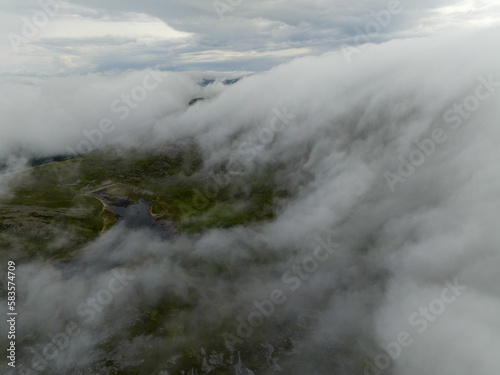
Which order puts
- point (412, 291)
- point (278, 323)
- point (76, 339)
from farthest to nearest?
point (412, 291) < point (278, 323) < point (76, 339)

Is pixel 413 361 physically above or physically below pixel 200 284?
above

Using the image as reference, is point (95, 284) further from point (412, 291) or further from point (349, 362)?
point (412, 291)

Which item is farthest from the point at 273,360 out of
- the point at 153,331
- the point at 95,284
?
the point at 95,284

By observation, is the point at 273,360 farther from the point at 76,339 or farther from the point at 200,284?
the point at 76,339

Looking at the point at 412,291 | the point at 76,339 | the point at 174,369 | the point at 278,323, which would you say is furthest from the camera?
the point at 412,291

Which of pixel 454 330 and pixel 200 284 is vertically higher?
pixel 454 330

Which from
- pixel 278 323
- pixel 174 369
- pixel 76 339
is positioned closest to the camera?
pixel 174 369

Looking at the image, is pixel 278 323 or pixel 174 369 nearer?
pixel 174 369

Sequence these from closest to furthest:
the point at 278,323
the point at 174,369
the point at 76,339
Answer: the point at 174,369, the point at 76,339, the point at 278,323

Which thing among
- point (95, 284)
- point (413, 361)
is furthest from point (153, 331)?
point (413, 361)
